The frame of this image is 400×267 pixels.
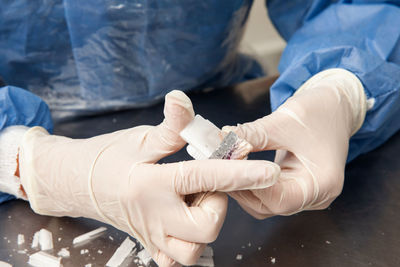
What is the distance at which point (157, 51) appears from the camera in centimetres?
100

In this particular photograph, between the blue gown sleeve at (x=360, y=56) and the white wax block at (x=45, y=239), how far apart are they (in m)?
0.56

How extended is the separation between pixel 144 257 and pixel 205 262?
0.37ft

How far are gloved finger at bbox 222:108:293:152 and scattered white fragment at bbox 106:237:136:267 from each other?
289mm

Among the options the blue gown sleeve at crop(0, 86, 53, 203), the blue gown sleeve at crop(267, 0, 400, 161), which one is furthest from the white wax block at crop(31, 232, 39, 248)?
the blue gown sleeve at crop(267, 0, 400, 161)

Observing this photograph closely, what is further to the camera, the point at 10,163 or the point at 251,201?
the point at 10,163

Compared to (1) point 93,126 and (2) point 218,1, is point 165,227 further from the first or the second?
(2) point 218,1

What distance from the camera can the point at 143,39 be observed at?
968mm

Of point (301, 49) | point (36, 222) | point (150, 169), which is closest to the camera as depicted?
point (150, 169)

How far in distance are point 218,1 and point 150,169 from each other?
0.58m

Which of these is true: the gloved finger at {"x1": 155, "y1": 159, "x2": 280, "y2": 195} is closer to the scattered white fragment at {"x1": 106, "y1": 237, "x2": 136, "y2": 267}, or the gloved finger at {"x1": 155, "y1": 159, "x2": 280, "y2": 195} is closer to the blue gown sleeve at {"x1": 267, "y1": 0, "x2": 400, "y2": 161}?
the scattered white fragment at {"x1": 106, "y1": 237, "x2": 136, "y2": 267}

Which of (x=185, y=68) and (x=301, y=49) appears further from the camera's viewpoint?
(x=185, y=68)

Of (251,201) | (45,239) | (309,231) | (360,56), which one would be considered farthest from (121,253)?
(360,56)

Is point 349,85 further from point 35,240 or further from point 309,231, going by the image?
point 35,240

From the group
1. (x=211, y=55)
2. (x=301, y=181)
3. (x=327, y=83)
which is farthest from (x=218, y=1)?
(x=301, y=181)
